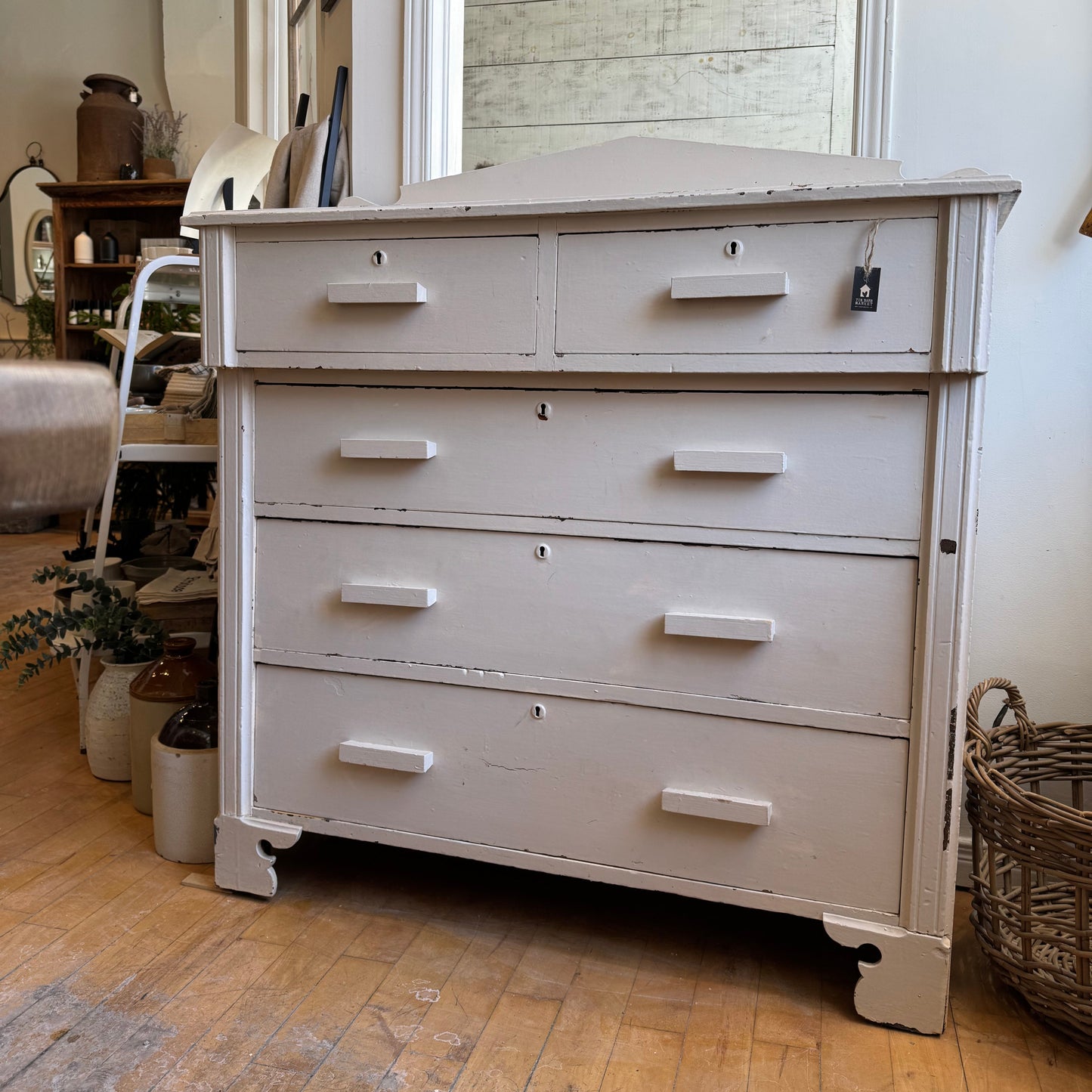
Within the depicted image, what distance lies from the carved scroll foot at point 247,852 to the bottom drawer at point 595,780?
4 centimetres

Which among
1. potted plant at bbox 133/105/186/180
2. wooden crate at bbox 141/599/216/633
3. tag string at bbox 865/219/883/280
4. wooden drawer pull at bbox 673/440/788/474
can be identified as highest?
potted plant at bbox 133/105/186/180

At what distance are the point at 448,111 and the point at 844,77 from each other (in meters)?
0.67

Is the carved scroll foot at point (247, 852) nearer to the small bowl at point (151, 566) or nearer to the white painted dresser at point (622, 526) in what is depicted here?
the white painted dresser at point (622, 526)

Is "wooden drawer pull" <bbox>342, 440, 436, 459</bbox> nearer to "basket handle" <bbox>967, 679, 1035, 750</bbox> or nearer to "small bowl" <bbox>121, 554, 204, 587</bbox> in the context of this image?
"basket handle" <bbox>967, 679, 1035, 750</bbox>

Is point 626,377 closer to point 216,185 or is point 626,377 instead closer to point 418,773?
point 418,773

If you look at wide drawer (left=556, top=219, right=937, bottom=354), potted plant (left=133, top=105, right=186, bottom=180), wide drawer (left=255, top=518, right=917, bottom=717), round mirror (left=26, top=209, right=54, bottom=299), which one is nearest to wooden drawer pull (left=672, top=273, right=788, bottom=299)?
wide drawer (left=556, top=219, right=937, bottom=354)

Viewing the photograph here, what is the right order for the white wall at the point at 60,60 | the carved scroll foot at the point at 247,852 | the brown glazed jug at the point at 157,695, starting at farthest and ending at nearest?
the white wall at the point at 60,60 < the brown glazed jug at the point at 157,695 < the carved scroll foot at the point at 247,852

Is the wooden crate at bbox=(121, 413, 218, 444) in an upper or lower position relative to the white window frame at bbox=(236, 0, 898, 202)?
lower

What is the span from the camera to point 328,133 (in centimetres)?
159

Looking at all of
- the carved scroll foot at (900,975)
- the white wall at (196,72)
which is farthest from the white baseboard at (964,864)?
the white wall at (196,72)

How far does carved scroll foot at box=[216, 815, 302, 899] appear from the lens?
1511mm

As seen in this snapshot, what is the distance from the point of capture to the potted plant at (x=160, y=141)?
4973mm

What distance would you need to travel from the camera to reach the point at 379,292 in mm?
1339

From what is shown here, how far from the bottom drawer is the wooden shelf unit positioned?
4.23 meters
